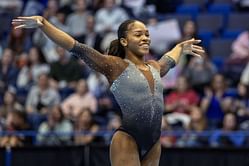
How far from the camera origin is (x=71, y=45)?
6.11 m

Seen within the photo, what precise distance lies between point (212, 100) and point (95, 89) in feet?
6.45

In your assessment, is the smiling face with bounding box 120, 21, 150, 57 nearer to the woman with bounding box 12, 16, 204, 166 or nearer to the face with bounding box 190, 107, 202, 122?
the woman with bounding box 12, 16, 204, 166

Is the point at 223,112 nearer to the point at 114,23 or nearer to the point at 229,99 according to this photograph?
the point at 229,99

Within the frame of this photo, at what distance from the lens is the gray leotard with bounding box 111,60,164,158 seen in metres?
6.17

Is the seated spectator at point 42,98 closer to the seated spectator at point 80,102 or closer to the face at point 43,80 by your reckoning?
the face at point 43,80

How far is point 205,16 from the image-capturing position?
13305mm

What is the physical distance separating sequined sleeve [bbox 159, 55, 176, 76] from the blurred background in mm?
2818

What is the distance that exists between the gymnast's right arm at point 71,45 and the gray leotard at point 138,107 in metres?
0.14

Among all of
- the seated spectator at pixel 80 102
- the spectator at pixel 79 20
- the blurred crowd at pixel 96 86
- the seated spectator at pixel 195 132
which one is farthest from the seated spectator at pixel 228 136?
the spectator at pixel 79 20

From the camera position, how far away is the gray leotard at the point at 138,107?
20.2 ft

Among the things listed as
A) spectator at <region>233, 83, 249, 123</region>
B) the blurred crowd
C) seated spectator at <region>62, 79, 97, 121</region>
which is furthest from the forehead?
seated spectator at <region>62, 79, 97, 121</region>

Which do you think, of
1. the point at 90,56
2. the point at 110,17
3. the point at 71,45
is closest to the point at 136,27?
the point at 90,56

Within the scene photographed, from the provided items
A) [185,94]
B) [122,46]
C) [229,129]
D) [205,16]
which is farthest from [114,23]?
[122,46]

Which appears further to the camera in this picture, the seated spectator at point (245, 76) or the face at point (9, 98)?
the face at point (9, 98)
